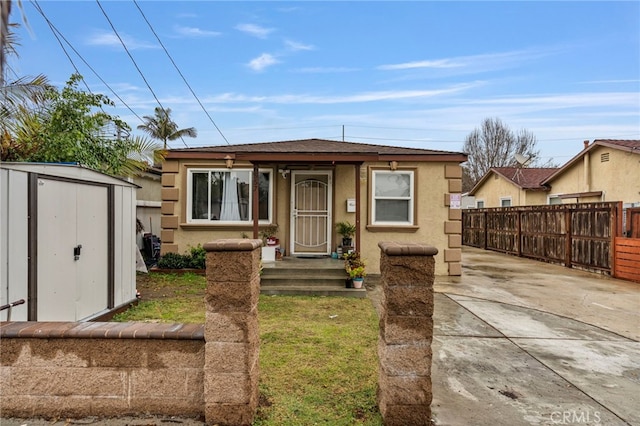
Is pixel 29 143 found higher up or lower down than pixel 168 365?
higher up

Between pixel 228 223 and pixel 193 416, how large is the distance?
652 centimetres

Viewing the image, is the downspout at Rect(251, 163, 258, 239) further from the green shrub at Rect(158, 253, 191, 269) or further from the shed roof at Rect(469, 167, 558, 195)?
the shed roof at Rect(469, 167, 558, 195)

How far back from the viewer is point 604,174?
1280 cm

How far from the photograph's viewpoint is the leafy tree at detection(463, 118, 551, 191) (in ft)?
108

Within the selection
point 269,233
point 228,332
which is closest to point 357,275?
point 269,233

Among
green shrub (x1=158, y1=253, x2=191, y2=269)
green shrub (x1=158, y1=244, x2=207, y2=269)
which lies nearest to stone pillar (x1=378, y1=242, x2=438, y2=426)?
green shrub (x1=158, y1=244, x2=207, y2=269)

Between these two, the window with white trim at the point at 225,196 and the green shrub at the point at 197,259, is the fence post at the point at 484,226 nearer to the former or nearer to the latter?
the window with white trim at the point at 225,196

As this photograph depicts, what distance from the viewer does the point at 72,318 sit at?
4.05 m

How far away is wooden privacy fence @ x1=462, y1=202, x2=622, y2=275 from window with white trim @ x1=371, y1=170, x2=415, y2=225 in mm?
4988

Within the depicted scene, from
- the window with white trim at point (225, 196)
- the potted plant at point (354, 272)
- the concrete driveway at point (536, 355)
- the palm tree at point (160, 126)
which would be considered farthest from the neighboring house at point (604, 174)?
the palm tree at point (160, 126)

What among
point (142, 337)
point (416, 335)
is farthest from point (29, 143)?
point (416, 335)

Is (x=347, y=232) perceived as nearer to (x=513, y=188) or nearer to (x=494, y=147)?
(x=513, y=188)

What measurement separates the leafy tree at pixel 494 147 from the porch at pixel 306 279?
29.5 meters

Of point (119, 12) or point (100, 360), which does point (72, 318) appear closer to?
point (100, 360)
